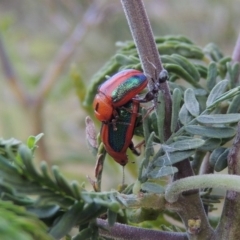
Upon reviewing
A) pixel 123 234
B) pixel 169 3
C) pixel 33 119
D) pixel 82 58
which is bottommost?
pixel 123 234

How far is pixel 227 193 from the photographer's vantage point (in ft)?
1.37

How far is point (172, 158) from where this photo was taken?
1.36ft

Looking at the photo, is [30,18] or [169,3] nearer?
[169,3]

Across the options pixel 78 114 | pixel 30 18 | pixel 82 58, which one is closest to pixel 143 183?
pixel 78 114

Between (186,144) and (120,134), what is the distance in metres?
0.08

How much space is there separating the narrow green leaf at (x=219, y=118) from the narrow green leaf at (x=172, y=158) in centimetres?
4

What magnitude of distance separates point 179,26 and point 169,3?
0.31 metres

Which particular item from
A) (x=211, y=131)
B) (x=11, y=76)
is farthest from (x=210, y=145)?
(x=11, y=76)

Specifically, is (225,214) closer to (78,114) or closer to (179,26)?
(78,114)

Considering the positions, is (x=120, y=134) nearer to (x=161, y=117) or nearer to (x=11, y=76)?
(x=161, y=117)

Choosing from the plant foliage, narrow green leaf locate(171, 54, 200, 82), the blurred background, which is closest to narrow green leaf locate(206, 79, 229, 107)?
the plant foliage

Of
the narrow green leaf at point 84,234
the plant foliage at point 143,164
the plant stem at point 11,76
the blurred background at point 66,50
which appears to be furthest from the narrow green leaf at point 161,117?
the plant stem at point 11,76

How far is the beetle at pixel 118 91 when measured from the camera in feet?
1.56

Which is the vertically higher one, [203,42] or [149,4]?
[149,4]
